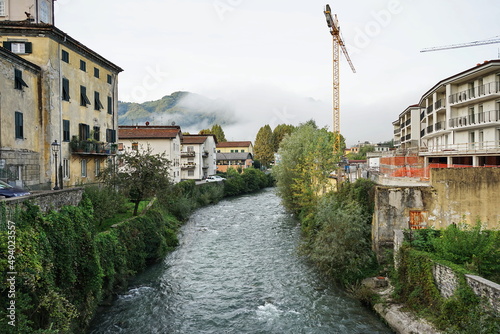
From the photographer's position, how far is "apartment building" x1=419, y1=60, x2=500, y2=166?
2883cm

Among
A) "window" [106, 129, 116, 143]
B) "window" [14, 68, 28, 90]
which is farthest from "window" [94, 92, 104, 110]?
"window" [14, 68, 28, 90]

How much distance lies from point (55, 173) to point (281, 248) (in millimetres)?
16885

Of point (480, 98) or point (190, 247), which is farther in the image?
point (480, 98)

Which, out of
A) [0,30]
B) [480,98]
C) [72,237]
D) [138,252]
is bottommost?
[138,252]

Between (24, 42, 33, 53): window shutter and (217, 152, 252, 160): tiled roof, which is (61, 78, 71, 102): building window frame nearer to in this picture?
(24, 42, 33, 53): window shutter

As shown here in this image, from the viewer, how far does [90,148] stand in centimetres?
2580

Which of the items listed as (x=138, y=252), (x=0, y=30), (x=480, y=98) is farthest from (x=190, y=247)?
(x=480, y=98)

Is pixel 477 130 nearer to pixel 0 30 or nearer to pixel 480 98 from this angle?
pixel 480 98

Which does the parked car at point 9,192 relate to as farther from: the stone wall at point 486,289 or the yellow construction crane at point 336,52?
the yellow construction crane at point 336,52

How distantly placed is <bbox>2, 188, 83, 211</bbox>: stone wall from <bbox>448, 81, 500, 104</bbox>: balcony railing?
109 ft

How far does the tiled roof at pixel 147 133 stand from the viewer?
168 feet

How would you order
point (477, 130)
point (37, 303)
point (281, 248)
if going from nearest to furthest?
point (37, 303) → point (281, 248) → point (477, 130)

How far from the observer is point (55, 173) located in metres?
22.2

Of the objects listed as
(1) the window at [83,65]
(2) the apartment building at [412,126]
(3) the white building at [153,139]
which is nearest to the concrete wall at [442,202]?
(1) the window at [83,65]
